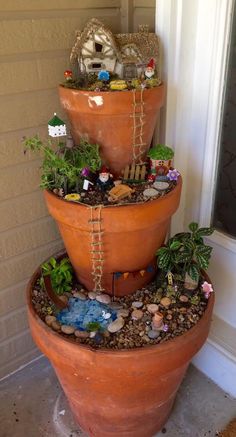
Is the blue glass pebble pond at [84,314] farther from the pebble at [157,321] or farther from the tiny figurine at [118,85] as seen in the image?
the tiny figurine at [118,85]

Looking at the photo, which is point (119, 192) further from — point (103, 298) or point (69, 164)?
point (103, 298)

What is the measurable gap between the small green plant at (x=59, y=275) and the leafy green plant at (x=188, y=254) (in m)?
0.30

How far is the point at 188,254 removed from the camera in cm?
121

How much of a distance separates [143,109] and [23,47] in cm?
42

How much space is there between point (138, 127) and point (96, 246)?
348 mm

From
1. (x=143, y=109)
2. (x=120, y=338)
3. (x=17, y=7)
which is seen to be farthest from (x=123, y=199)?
(x=17, y=7)

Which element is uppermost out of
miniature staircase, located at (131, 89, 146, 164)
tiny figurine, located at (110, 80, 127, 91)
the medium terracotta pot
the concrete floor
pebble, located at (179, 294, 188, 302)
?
tiny figurine, located at (110, 80, 127, 91)

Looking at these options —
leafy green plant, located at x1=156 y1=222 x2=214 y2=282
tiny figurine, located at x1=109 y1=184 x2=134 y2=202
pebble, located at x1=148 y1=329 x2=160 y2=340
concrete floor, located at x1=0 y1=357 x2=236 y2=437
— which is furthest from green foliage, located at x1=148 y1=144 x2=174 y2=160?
concrete floor, located at x1=0 y1=357 x2=236 y2=437

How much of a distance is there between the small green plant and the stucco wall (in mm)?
191

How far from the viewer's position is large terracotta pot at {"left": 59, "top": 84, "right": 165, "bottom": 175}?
1.09 m

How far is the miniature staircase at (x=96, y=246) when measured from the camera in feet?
3.47

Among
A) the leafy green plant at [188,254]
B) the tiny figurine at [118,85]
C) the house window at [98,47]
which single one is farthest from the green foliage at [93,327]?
the house window at [98,47]

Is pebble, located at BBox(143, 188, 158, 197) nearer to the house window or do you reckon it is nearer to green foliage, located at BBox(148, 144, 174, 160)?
green foliage, located at BBox(148, 144, 174, 160)

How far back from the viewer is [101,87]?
115cm
